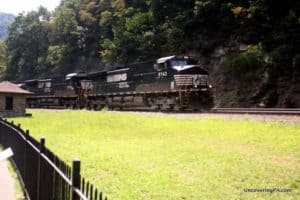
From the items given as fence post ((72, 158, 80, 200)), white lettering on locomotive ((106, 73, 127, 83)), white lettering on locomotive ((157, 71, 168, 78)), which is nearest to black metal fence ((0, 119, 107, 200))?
fence post ((72, 158, 80, 200))

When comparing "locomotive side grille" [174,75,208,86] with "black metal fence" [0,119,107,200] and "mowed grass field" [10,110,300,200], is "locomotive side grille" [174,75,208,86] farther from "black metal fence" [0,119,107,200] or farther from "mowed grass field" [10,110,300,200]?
"black metal fence" [0,119,107,200]

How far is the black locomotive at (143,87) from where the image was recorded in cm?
2948

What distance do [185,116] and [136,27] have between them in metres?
28.1

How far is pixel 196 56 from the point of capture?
135 feet

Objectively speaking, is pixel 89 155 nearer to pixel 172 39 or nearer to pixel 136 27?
pixel 172 39

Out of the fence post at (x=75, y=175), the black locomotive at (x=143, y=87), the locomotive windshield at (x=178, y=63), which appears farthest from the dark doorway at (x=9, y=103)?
the fence post at (x=75, y=175)

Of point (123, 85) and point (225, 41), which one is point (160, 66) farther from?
point (225, 41)

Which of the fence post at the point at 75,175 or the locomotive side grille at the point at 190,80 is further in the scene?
the locomotive side grille at the point at 190,80

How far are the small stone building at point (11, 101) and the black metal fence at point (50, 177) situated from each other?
28165mm

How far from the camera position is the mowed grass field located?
8.36 m

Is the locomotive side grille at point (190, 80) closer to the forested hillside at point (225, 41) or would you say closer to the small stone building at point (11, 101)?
the forested hillside at point (225, 41)

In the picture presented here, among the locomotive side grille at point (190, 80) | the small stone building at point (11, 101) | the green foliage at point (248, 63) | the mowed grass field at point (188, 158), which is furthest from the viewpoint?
the small stone building at point (11, 101)

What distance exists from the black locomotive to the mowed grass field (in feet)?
31.0

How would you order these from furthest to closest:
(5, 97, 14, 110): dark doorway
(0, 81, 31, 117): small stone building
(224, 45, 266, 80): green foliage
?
1. (5, 97, 14, 110): dark doorway
2. (0, 81, 31, 117): small stone building
3. (224, 45, 266, 80): green foliage
